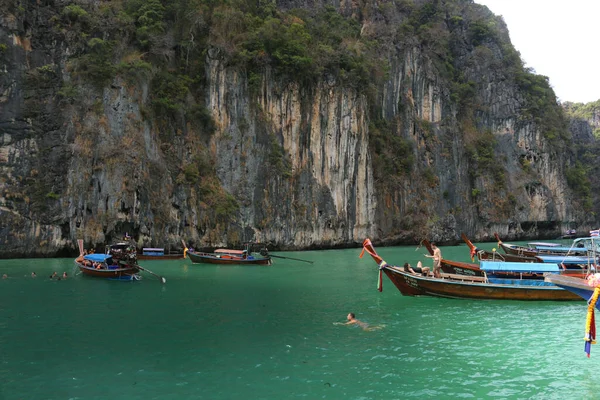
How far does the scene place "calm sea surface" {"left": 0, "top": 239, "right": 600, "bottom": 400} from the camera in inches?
295

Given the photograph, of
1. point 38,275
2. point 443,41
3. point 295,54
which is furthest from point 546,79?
point 38,275

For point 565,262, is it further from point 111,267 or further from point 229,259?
point 111,267

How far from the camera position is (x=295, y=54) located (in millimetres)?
37125

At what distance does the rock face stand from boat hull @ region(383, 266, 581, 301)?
20.2 meters

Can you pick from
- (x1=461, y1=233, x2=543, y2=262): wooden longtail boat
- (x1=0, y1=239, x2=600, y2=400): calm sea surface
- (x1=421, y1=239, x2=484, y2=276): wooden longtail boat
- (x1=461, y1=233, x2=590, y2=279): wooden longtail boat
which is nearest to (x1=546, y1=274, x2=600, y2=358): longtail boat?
(x1=0, y1=239, x2=600, y2=400): calm sea surface

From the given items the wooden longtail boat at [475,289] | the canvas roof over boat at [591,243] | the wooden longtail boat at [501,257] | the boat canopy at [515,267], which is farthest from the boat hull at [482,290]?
the wooden longtail boat at [501,257]

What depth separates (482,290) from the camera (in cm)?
1511

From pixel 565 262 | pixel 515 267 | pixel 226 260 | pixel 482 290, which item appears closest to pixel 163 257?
pixel 226 260

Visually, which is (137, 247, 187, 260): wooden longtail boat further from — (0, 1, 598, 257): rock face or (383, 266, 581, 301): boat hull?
(383, 266, 581, 301): boat hull

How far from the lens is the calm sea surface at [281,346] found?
748 cm

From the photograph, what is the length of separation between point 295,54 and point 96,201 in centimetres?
1982

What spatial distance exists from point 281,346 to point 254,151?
1073 inches

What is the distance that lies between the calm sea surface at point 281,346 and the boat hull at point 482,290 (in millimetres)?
311

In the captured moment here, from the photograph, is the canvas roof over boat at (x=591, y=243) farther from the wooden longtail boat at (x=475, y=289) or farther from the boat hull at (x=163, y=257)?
the boat hull at (x=163, y=257)
